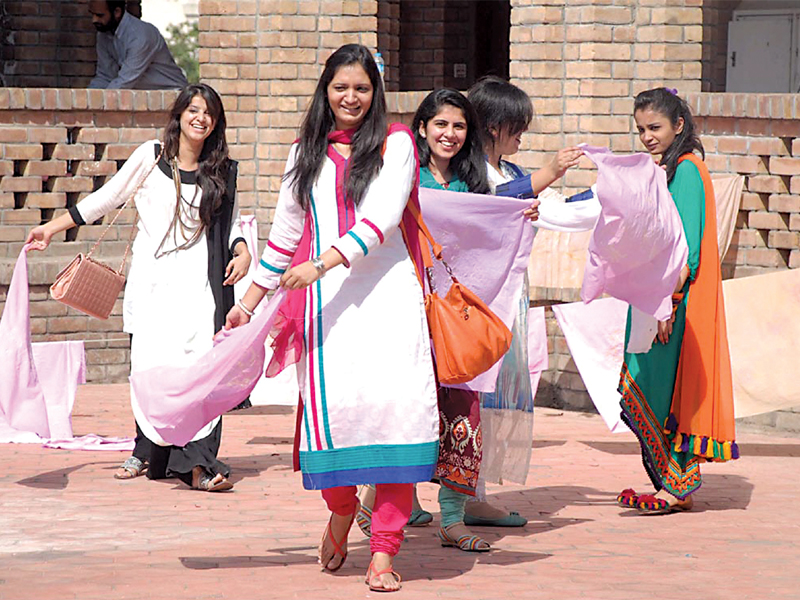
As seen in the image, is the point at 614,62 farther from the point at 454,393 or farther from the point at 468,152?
the point at 454,393

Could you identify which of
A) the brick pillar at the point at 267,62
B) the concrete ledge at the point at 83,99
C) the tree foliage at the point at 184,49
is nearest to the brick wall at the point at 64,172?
the concrete ledge at the point at 83,99

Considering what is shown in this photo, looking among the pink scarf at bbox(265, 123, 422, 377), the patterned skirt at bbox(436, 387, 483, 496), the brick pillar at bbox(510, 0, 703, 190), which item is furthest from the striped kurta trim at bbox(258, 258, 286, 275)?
the brick pillar at bbox(510, 0, 703, 190)

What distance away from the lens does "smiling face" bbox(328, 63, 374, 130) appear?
4836mm

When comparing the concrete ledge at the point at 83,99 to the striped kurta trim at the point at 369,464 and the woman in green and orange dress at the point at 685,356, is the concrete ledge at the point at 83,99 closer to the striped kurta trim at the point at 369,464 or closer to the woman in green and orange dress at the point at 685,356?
the woman in green and orange dress at the point at 685,356

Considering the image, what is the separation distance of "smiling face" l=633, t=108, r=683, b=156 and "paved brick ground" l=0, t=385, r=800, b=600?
165 cm

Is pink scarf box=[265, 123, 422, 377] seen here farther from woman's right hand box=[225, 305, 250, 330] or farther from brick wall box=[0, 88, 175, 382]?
brick wall box=[0, 88, 175, 382]

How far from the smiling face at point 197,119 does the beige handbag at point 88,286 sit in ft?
0.68

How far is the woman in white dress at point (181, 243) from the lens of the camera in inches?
265

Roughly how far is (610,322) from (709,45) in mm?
2294

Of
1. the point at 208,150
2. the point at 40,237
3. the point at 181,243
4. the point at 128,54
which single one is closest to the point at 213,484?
the point at 181,243

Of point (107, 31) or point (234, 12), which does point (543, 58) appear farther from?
point (107, 31)

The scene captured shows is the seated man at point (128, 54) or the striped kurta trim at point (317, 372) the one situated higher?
the seated man at point (128, 54)

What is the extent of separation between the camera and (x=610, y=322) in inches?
323

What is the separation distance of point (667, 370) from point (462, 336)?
1.70m
